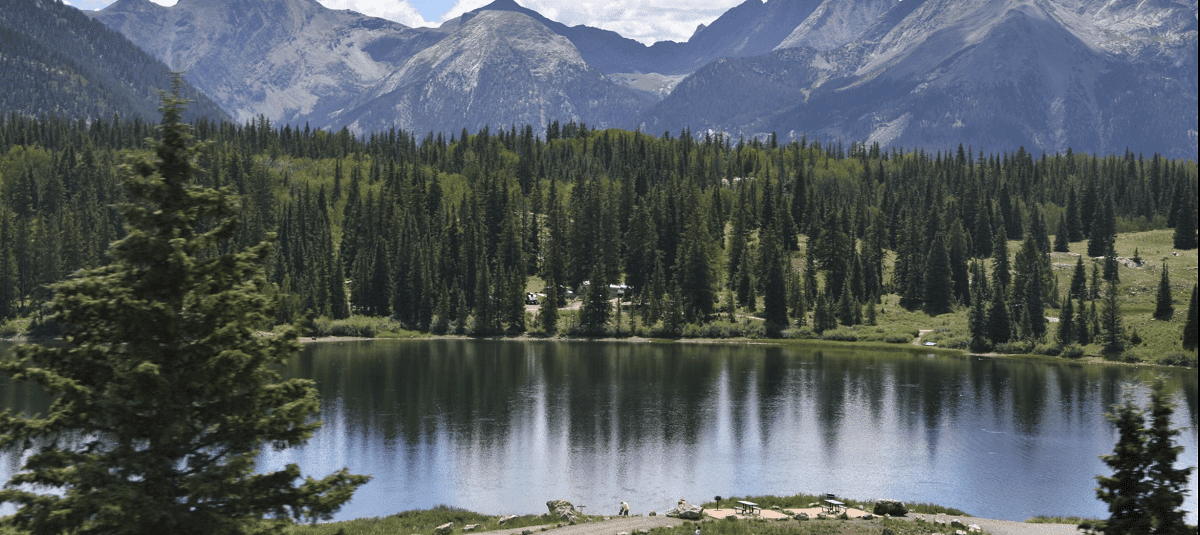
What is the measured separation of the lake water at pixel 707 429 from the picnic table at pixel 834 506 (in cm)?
787

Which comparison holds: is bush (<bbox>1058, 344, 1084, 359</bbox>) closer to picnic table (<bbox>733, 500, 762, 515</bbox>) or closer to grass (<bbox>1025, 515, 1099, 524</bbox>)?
grass (<bbox>1025, 515, 1099, 524</bbox>)

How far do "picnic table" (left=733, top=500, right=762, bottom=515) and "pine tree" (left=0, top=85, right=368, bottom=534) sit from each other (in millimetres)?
27994

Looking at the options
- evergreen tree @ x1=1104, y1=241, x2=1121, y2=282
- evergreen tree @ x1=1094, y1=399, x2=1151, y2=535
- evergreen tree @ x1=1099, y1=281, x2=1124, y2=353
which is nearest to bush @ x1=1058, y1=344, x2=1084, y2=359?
evergreen tree @ x1=1099, y1=281, x2=1124, y2=353

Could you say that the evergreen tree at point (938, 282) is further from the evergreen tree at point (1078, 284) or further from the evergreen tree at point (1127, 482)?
the evergreen tree at point (1127, 482)

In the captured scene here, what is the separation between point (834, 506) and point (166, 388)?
37697 mm

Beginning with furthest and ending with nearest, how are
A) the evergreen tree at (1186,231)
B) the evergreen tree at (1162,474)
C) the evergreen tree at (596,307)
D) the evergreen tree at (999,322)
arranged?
the evergreen tree at (1186,231) < the evergreen tree at (596,307) < the evergreen tree at (999,322) < the evergreen tree at (1162,474)

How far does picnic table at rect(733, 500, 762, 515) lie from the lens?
50.1m

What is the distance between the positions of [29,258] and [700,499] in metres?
147

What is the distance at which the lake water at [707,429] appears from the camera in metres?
63.0

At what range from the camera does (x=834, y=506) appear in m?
52.7

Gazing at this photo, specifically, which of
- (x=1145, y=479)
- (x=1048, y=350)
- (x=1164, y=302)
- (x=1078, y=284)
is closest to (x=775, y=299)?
(x=1048, y=350)

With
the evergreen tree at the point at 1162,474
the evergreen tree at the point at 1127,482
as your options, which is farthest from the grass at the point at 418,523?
the evergreen tree at the point at 1162,474

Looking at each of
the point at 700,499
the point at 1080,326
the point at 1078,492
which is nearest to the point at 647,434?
the point at 700,499

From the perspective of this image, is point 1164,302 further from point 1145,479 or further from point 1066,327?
point 1145,479
